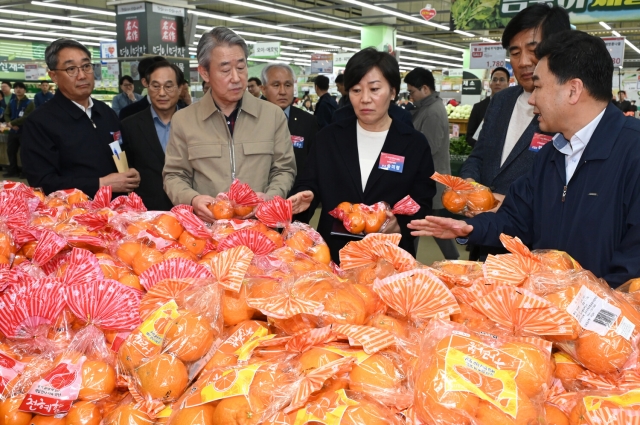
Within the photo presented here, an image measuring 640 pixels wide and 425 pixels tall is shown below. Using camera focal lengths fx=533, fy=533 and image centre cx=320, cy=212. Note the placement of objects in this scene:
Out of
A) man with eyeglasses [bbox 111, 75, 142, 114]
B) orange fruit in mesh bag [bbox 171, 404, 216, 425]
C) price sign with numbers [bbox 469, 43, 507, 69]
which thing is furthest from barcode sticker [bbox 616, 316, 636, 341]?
price sign with numbers [bbox 469, 43, 507, 69]

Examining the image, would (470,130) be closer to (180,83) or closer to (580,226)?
(180,83)

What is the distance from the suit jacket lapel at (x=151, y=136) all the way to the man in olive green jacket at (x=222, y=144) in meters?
0.86

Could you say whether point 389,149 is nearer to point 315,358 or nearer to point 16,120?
point 315,358

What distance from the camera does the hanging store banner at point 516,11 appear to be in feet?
22.9

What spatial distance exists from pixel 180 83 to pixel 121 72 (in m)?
7.01

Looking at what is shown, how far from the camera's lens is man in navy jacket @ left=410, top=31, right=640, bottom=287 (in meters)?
1.71

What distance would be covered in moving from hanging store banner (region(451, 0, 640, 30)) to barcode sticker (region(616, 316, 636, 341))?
720 cm

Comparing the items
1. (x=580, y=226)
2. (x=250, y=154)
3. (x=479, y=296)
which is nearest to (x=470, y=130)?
(x=250, y=154)

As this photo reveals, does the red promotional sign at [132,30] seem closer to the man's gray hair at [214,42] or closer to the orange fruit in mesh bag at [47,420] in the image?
the man's gray hair at [214,42]

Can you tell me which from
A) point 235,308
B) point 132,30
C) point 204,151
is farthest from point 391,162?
point 132,30

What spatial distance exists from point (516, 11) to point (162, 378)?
8.36m

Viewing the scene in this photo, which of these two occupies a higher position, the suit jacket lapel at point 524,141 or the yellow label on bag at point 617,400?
the suit jacket lapel at point 524,141

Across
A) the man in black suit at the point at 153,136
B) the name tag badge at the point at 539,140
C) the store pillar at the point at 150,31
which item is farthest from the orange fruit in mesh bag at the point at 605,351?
the store pillar at the point at 150,31

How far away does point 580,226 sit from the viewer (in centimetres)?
181
